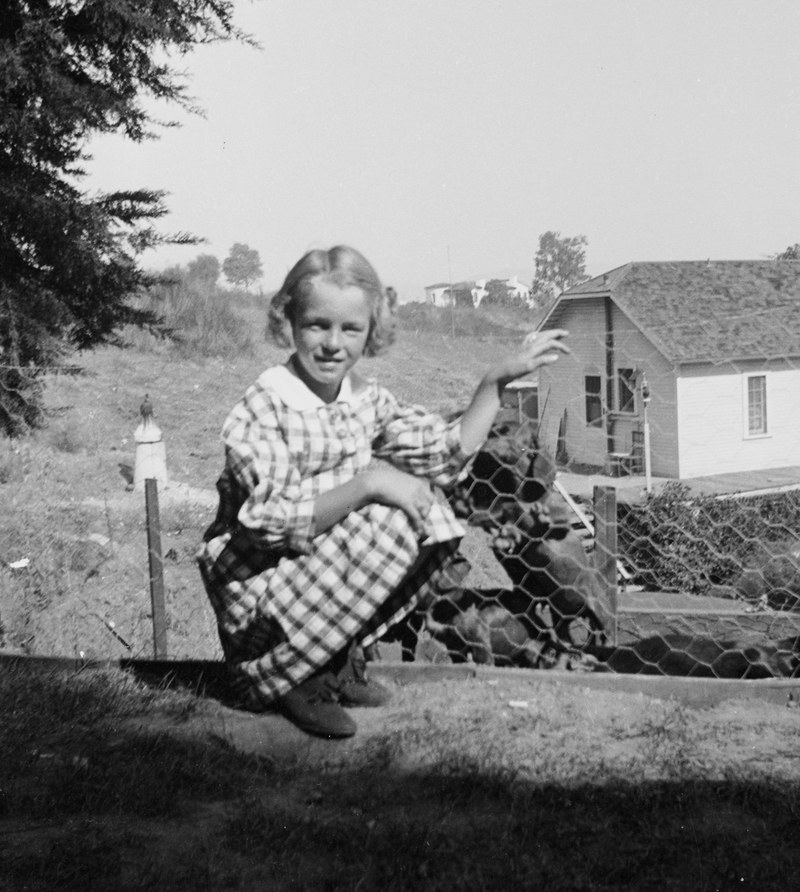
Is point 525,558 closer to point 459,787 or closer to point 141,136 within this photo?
point 459,787

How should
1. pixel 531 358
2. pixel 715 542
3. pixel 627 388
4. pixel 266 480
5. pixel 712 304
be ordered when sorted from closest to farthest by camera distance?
pixel 266 480 → pixel 531 358 → pixel 627 388 → pixel 715 542 → pixel 712 304

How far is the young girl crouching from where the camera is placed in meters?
2.60

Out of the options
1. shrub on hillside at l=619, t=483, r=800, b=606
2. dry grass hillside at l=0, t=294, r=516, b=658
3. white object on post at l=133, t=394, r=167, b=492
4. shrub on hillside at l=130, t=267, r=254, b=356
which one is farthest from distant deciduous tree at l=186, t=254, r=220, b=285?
shrub on hillside at l=619, t=483, r=800, b=606

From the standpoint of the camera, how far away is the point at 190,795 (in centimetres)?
224

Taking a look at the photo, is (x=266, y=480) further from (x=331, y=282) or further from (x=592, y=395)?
(x=592, y=395)

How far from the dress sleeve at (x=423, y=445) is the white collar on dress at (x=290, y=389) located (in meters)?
0.17

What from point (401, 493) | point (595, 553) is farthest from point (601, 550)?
point (401, 493)

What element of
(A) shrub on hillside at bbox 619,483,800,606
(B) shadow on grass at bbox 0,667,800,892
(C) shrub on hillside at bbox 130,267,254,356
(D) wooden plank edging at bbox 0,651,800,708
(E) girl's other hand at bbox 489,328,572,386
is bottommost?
(B) shadow on grass at bbox 0,667,800,892

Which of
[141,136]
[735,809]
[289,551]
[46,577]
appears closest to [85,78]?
[141,136]

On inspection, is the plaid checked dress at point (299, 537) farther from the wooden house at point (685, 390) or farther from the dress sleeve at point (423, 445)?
the wooden house at point (685, 390)

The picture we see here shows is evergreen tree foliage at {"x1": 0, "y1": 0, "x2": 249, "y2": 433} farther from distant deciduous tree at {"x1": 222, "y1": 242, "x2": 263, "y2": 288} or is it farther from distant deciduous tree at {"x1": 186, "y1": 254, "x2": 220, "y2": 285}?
distant deciduous tree at {"x1": 186, "y1": 254, "x2": 220, "y2": 285}

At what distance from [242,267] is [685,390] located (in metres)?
11.1

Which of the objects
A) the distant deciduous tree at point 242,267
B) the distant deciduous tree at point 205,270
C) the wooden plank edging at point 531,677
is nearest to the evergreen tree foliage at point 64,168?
the wooden plank edging at point 531,677

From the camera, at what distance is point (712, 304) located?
8273 mm
